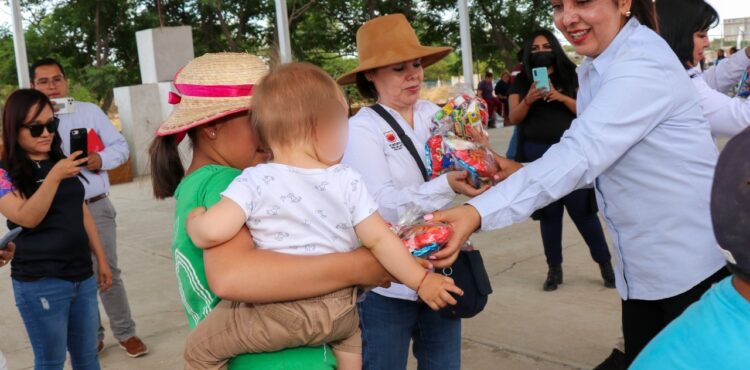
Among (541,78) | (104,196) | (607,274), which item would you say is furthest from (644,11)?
(104,196)

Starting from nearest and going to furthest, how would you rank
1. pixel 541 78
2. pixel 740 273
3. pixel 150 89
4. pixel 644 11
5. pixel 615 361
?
pixel 740 273
pixel 644 11
pixel 615 361
pixel 541 78
pixel 150 89

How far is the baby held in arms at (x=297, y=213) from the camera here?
72.0 inches

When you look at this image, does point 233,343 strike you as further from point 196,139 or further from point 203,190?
point 196,139

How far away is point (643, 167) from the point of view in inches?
92.7

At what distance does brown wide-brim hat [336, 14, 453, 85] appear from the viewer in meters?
3.12

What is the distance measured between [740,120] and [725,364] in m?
2.17

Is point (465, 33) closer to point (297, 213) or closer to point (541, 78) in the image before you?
point (541, 78)

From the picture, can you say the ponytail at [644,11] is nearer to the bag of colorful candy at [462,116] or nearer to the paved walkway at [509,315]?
the bag of colorful candy at [462,116]

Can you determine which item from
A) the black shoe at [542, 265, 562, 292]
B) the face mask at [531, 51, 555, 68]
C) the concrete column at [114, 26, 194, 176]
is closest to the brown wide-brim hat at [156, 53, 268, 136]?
the face mask at [531, 51, 555, 68]

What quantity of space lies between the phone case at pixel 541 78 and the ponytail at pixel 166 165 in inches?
143

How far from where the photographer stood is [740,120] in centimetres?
310

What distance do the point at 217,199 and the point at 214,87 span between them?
35 centimetres

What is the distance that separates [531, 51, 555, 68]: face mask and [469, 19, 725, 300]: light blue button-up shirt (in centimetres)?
317

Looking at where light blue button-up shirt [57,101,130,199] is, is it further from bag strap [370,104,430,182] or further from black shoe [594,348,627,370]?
black shoe [594,348,627,370]
